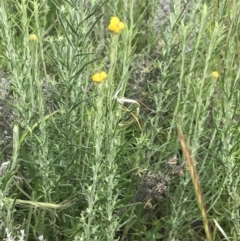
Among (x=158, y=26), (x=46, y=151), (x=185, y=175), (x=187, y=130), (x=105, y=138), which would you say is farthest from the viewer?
(x=158, y=26)

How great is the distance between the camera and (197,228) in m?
1.94

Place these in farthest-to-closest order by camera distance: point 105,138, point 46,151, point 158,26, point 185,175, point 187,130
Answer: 1. point 158,26
2. point 187,130
3. point 185,175
4. point 46,151
5. point 105,138

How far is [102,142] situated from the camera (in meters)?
1.46

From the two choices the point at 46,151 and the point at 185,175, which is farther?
the point at 185,175

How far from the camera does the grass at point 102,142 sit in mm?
1428

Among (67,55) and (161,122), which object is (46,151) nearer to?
(67,55)

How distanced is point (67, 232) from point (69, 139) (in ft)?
0.97

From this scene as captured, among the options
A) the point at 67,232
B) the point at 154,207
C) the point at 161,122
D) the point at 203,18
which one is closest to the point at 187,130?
the point at 161,122

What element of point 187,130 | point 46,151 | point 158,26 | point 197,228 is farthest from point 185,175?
point 158,26

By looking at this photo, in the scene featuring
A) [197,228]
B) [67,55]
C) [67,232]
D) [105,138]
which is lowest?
[197,228]

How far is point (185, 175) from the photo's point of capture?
1716 mm

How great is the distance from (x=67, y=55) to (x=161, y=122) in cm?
57

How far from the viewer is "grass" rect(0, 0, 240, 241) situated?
4.68ft

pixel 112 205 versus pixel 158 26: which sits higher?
pixel 158 26
